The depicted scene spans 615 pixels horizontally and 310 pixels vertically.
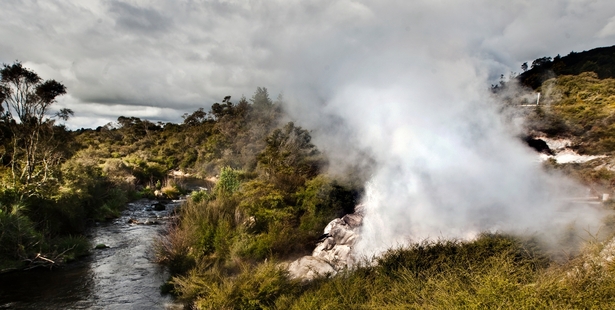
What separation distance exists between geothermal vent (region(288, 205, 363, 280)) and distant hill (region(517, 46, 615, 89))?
52.0ft

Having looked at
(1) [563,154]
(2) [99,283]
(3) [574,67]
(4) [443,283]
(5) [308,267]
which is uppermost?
(3) [574,67]

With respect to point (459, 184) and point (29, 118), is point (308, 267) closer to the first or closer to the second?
point (459, 184)

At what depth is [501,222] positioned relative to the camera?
9.18 metres

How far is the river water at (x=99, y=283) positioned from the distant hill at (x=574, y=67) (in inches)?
877

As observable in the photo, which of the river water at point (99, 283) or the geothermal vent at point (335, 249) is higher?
the geothermal vent at point (335, 249)

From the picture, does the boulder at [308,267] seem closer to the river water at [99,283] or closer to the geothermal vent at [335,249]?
the geothermal vent at [335,249]

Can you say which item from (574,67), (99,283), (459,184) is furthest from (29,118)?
(574,67)

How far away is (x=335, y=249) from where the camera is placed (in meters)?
11.3

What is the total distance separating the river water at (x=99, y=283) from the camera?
9828 millimetres

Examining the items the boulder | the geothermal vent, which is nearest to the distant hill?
the geothermal vent

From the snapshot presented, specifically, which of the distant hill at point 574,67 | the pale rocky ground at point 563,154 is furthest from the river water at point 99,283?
the distant hill at point 574,67

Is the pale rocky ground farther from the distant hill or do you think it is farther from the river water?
the river water

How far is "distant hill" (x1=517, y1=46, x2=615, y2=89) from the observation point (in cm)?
2221

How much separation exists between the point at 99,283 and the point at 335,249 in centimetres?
811
